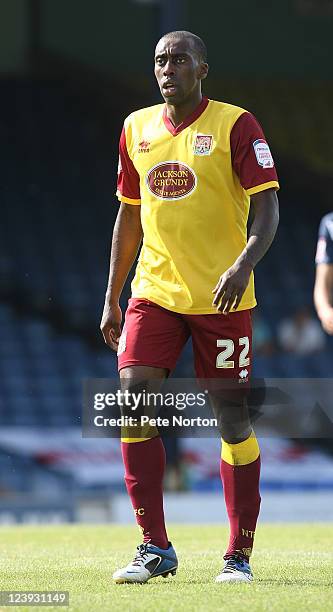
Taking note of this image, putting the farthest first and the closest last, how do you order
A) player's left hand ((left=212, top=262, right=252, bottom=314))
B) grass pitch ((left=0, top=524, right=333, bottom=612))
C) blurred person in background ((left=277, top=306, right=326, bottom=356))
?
blurred person in background ((left=277, top=306, right=326, bottom=356)) → player's left hand ((left=212, top=262, right=252, bottom=314)) → grass pitch ((left=0, top=524, right=333, bottom=612))

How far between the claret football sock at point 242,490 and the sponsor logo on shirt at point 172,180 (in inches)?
39.1

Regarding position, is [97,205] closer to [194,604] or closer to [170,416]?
[170,416]

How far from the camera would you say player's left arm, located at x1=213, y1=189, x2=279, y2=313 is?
16.0ft

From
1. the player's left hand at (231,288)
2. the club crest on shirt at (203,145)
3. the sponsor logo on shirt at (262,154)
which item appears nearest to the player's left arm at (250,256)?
the player's left hand at (231,288)

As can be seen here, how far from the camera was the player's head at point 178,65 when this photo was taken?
5.16 m

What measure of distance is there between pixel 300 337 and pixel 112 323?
13562mm

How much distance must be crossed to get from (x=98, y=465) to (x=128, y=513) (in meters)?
2.49

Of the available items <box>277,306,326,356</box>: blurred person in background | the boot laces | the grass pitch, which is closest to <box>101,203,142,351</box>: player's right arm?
the boot laces

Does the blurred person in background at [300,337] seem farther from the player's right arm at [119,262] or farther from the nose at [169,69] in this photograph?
the nose at [169,69]

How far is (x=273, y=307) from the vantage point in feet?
65.9

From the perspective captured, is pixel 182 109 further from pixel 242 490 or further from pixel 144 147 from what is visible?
pixel 242 490

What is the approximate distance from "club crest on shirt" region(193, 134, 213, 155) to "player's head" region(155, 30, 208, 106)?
0.59 feet

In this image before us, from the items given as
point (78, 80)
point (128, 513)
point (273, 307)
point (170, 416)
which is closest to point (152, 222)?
point (170, 416)

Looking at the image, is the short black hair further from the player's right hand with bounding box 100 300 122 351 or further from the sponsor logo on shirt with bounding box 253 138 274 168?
the player's right hand with bounding box 100 300 122 351
